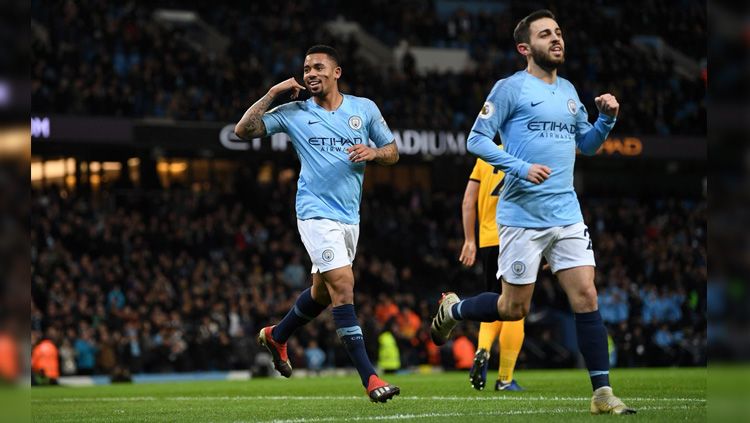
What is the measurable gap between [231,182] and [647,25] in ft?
56.0

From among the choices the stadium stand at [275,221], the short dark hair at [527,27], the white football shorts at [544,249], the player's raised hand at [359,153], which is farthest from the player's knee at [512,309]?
the stadium stand at [275,221]

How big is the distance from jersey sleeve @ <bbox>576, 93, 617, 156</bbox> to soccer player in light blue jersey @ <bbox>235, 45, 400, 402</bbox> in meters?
1.45

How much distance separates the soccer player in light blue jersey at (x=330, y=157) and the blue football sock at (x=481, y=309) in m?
0.74

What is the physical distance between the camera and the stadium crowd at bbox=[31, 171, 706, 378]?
23031mm

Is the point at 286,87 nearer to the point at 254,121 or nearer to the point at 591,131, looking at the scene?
the point at 254,121

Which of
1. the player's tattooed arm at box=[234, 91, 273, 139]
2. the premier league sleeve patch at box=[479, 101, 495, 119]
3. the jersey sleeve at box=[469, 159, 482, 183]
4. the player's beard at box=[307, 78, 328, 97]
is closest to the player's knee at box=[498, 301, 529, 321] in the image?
the premier league sleeve patch at box=[479, 101, 495, 119]

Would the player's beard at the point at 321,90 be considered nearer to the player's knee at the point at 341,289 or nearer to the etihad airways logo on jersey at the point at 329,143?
the etihad airways logo on jersey at the point at 329,143

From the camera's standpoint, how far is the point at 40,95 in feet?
84.2

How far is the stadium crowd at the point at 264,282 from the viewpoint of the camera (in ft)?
75.6

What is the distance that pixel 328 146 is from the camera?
7.82 meters

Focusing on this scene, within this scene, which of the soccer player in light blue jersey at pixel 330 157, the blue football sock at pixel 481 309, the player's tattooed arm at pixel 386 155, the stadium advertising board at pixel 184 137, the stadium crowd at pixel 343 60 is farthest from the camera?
the stadium crowd at pixel 343 60

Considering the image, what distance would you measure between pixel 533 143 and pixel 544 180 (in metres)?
0.35

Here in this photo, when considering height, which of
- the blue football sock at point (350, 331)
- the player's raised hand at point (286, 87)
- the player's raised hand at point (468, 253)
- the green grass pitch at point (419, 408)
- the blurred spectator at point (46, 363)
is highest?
the player's raised hand at point (286, 87)

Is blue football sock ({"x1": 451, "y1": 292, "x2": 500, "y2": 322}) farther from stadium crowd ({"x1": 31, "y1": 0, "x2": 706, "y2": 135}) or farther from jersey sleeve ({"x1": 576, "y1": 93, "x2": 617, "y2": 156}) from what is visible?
stadium crowd ({"x1": 31, "y1": 0, "x2": 706, "y2": 135})
